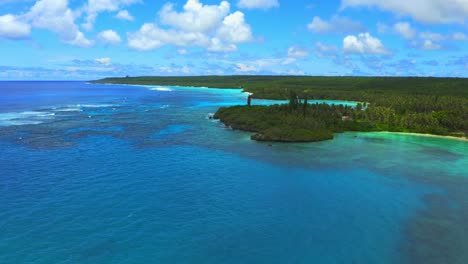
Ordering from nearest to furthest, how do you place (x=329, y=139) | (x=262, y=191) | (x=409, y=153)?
(x=262, y=191) < (x=409, y=153) < (x=329, y=139)

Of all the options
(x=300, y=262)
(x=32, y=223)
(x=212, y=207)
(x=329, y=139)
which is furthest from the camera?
(x=329, y=139)

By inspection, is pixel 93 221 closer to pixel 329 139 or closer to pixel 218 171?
pixel 218 171

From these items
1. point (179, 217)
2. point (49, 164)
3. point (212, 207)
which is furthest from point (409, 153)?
Result: point (49, 164)

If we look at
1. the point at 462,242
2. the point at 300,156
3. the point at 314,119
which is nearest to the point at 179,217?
the point at 462,242

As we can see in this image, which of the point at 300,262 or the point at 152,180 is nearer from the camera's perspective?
the point at 300,262

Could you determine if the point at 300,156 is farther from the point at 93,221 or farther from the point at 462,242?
the point at 93,221

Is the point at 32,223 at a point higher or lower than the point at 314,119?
lower
